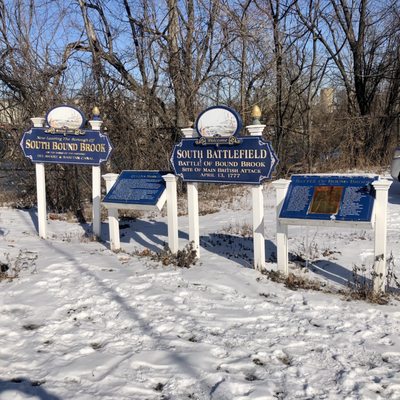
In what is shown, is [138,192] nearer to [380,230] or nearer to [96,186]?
[96,186]

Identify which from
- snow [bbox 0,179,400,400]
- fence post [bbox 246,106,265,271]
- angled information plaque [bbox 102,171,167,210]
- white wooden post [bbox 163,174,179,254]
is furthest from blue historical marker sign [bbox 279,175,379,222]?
angled information plaque [bbox 102,171,167,210]

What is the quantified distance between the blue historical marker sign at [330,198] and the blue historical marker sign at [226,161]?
1.49 ft

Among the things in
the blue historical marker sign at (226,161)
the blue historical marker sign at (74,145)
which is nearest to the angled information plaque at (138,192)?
the blue historical marker sign at (226,161)

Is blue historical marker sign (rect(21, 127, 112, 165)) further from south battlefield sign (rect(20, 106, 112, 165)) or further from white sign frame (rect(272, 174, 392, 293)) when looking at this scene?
white sign frame (rect(272, 174, 392, 293))

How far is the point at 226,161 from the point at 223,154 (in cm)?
11

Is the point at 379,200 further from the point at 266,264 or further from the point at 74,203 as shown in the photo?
→ the point at 74,203

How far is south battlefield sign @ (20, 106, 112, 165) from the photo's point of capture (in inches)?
330

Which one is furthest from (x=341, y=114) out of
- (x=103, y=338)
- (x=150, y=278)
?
(x=103, y=338)

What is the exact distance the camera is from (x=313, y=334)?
4121 mm

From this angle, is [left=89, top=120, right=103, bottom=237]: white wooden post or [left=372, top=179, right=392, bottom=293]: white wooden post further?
[left=89, top=120, right=103, bottom=237]: white wooden post

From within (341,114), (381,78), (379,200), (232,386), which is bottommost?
(232,386)

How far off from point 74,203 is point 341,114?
43.1 ft

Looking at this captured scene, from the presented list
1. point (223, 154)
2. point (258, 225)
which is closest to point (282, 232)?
point (258, 225)

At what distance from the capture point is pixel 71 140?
8414mm
